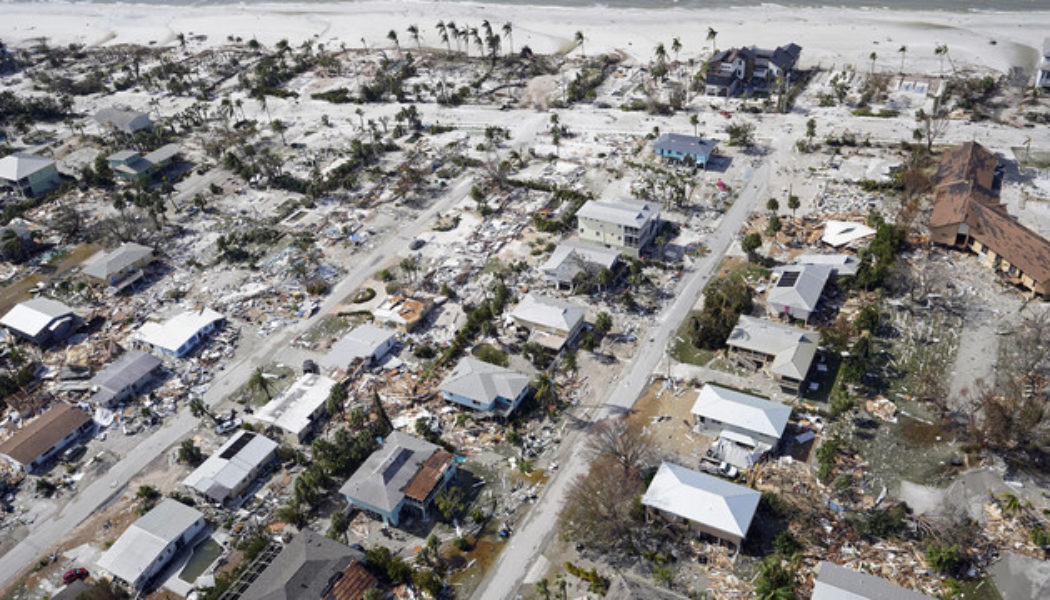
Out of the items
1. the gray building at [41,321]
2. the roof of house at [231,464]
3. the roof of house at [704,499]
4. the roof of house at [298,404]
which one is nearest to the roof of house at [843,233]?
the roof of house at [704,499]

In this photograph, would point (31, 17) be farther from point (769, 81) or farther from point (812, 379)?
point (812, 379)

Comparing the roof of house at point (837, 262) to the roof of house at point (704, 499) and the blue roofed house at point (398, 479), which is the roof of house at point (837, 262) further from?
the blue roofed house at point (398, 479)

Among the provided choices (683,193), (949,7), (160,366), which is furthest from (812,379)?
(949,7)

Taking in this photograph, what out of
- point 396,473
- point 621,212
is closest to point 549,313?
point 621,212

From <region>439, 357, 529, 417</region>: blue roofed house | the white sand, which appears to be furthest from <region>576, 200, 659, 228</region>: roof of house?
the white sand

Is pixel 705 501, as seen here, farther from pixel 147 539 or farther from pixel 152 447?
pixel 152 447

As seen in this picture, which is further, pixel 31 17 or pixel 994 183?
pixel 31 17
